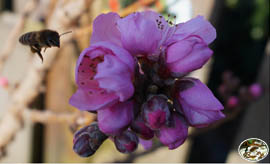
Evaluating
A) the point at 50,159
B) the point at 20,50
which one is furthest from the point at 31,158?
the point at 20,50

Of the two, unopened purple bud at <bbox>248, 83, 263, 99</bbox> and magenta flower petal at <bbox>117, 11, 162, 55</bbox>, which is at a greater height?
magenta flower petal at <bbox>117, 11, 162, 55</bbox>

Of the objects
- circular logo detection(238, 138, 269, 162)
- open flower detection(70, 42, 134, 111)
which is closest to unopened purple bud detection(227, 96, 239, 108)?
circular logo detection(238, 138, 269, 162)

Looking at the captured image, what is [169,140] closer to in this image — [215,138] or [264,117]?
[264,117]

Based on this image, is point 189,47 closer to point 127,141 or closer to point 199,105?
point 199,105

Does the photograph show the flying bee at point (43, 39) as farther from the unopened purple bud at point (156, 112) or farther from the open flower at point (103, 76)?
the unopened purple bud at point (156, 112)

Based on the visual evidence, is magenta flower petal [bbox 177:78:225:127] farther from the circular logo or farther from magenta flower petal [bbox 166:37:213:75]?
the circular logo
